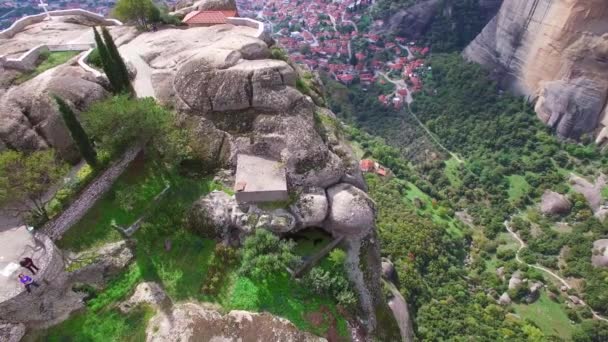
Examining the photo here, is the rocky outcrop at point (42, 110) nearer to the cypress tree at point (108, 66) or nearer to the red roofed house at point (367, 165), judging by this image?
the cypress tree at point (108, 66)

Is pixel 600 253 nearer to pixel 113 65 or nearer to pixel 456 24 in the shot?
pixel 113 65

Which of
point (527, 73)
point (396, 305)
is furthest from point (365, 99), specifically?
point (396, 305)

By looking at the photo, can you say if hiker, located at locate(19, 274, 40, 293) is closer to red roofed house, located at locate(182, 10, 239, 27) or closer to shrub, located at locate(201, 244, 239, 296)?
shrub, located at locate(201, 244, 239, 296)

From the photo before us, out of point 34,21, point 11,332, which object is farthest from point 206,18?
point 11,332

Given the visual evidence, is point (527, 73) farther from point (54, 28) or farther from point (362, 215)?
point (54, 28)

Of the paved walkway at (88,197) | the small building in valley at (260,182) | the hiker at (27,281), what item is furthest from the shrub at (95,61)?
the hiker at (27,281)

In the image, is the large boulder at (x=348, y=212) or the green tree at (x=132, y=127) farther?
the large boulder at (x=348, y=212)
